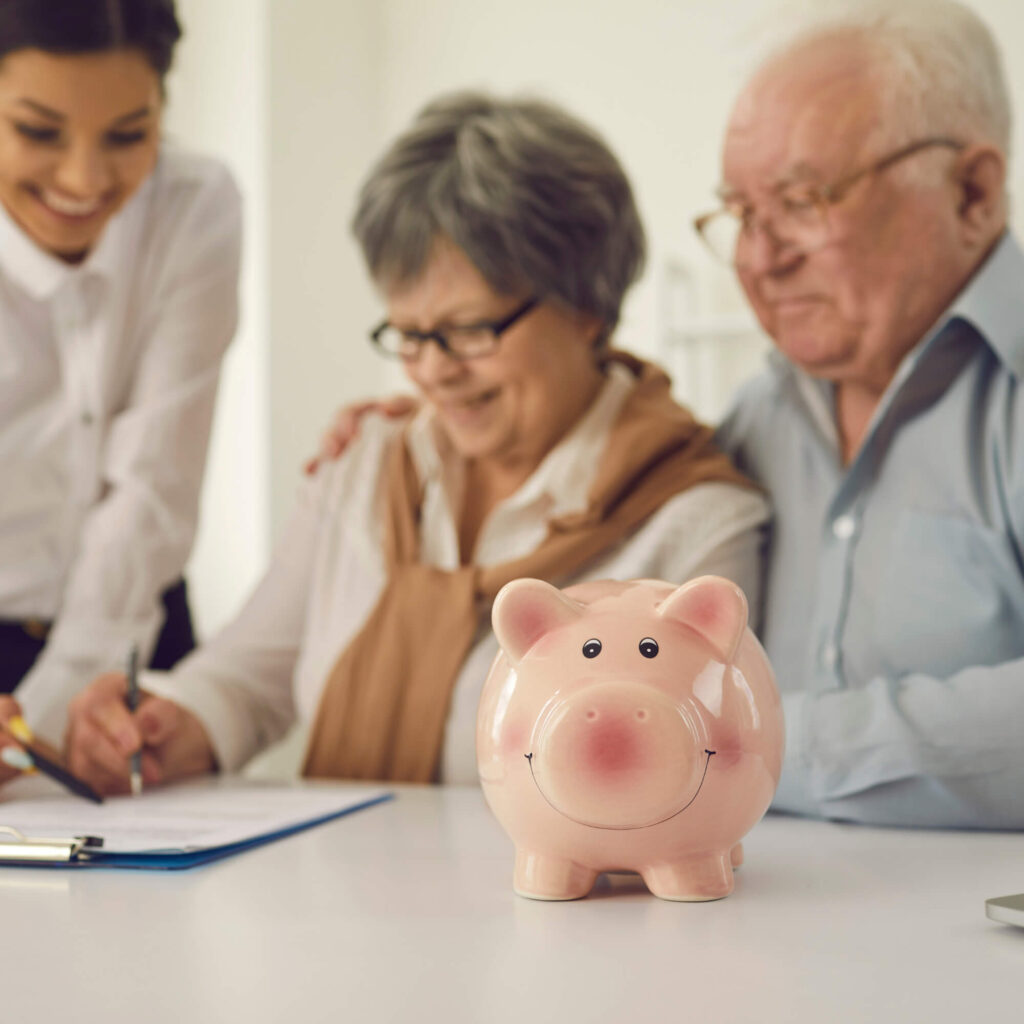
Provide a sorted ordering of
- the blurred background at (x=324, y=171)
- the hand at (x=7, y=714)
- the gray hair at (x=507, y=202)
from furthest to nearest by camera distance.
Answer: the blurred background at (x=324, y=171)
the gray hair at (x=507, y=202)
the hand at (x=7, y=714)

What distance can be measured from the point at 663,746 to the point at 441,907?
0.17m

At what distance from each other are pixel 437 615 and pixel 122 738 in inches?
13.4

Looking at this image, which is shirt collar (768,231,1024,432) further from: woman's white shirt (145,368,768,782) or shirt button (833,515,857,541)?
woman's white shirt (145,368,768,782)

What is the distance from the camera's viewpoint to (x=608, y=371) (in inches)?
55.6

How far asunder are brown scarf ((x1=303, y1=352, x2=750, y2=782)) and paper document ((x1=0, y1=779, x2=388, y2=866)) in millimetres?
109

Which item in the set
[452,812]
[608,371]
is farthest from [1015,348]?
[452,812]

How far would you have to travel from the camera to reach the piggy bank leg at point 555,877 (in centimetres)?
61

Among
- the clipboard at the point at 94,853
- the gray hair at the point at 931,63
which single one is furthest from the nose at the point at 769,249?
the clipboard at the point at 94,853

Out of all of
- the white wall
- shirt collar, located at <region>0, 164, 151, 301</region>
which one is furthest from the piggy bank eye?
the white wall

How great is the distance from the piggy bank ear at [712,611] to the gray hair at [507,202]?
73cm

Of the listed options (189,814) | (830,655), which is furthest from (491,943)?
(830,655)

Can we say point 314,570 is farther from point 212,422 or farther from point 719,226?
point 719,226

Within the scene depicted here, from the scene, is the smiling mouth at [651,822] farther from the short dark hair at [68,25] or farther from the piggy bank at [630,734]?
the short dark hair at [68,25]

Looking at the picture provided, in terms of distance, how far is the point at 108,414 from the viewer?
151cm
